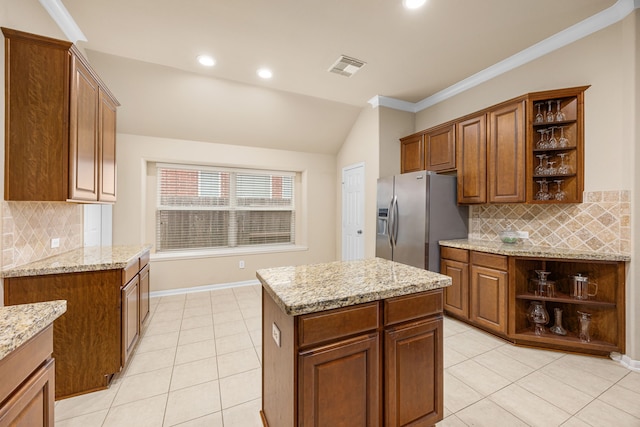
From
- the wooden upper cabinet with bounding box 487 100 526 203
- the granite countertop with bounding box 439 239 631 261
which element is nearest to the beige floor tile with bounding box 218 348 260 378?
the granite countertop with bounding box 439 239 631 261

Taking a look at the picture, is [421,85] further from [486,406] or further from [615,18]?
[486,406]

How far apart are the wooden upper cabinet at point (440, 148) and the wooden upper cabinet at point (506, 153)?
0.44m

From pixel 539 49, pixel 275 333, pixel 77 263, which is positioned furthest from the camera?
pixel 539 49

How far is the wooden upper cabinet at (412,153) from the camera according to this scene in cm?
369

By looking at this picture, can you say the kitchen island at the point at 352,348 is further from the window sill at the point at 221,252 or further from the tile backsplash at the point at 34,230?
the window sill at the point at 221,252

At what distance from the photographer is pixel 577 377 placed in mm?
2035

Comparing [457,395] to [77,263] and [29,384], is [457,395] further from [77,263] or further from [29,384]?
[77,263]

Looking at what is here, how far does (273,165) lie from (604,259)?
13.7 feet

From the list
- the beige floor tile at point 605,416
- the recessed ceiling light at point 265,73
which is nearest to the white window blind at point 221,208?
the recessed ceiling light at point 265,73

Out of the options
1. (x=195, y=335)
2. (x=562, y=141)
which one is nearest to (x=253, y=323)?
(x=195, y=335)

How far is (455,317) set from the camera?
3127mm

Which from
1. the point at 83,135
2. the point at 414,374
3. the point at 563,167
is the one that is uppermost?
the point at 83,135

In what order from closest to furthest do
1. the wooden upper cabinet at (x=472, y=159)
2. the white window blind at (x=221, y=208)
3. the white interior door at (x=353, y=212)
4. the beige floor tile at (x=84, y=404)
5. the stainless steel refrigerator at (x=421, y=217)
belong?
the beige floor tile at (x=84, y=404), the wooden upper cabinet at (x=472, y=159), the stainless steel refrigerator at (x=421, y=217), the white window blind at (x=221, y=208), the white interior door at (x=353, y=212)

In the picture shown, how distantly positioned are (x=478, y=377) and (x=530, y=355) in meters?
0.71
